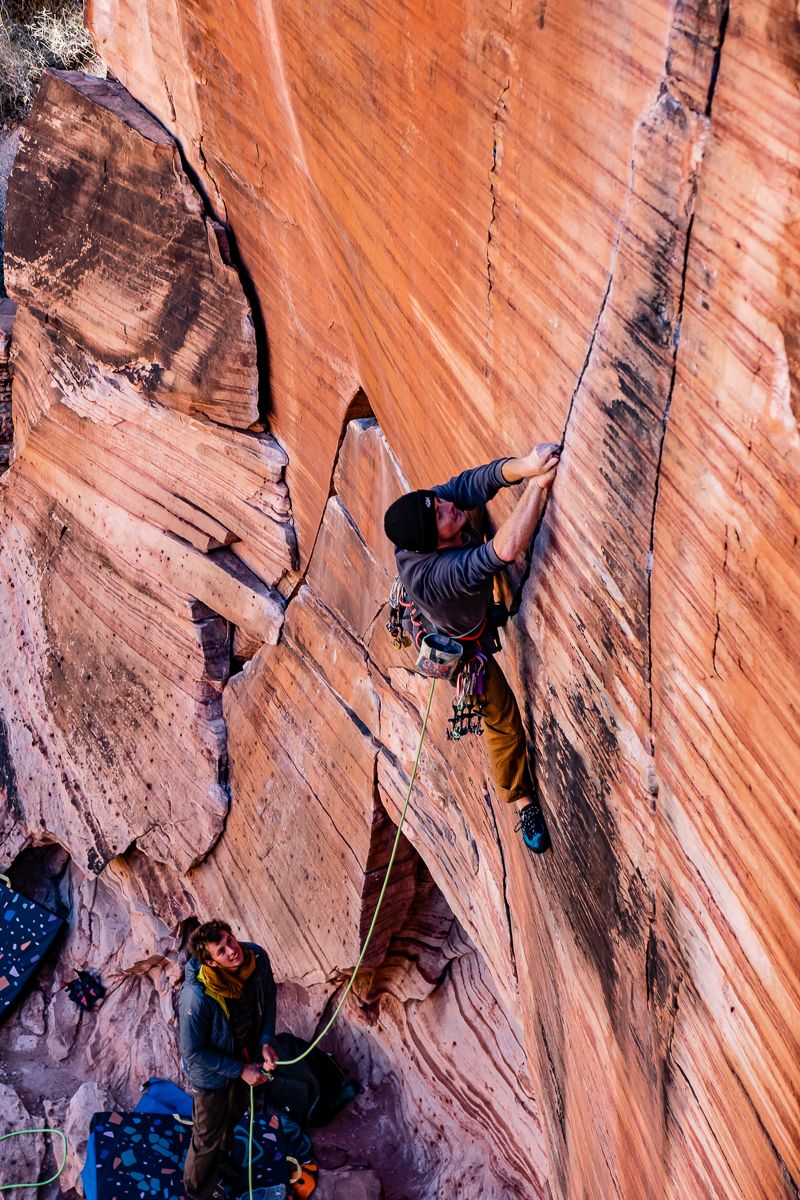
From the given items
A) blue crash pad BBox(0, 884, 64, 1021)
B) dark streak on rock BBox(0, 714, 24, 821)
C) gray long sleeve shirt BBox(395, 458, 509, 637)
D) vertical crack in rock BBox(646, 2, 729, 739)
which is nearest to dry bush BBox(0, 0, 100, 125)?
dark streak on rock BBox(0, 714, 24, 821)

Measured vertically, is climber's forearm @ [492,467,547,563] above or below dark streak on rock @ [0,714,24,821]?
above

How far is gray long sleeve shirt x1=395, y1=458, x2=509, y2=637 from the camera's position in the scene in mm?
Answer: 3051

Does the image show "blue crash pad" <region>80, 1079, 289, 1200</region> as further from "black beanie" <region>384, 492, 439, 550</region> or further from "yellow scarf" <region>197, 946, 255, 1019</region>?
"black beanie" <region>384, 492, 439, 550</region>

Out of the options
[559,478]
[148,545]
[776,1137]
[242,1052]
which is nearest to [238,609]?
[148,545]

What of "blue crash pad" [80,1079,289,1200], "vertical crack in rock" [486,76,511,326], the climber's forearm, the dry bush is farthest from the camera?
the dry bush

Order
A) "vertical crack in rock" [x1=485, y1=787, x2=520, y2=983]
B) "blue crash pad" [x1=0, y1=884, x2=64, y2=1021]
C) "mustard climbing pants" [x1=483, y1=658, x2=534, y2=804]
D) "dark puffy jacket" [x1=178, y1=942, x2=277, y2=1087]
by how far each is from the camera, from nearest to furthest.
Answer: "mustard climbing pants" [x1=483, y1=658, x2=534, y2=804], "vertical crack in rock" [x1=485, y1=787, x2=520, y2=983], "dark puffy jacket" [x1=178, y1=942, x2=277, y2=1087], "blue crash pad" [x1=0, y1=884, x2=64, y2=1021]

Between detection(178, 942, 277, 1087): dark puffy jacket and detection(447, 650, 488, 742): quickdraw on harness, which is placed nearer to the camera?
detection(447, 650, 488, 742): quickdraw on harness

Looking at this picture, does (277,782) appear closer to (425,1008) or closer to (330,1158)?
(425,1008)

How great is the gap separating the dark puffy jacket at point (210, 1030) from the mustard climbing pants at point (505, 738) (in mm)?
Result: 1811

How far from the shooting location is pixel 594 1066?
3410 mm

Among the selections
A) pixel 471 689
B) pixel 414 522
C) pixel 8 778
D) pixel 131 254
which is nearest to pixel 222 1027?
pixel 471 689

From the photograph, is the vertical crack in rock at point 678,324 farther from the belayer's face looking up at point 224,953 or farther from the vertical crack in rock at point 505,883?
the belayer's face looking up at point 224,953

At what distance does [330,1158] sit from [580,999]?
368 centimetres

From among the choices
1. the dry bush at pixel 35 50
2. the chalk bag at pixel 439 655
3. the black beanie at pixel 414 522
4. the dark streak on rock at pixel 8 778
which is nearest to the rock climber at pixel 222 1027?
the chalk bag at pixel 439 655
